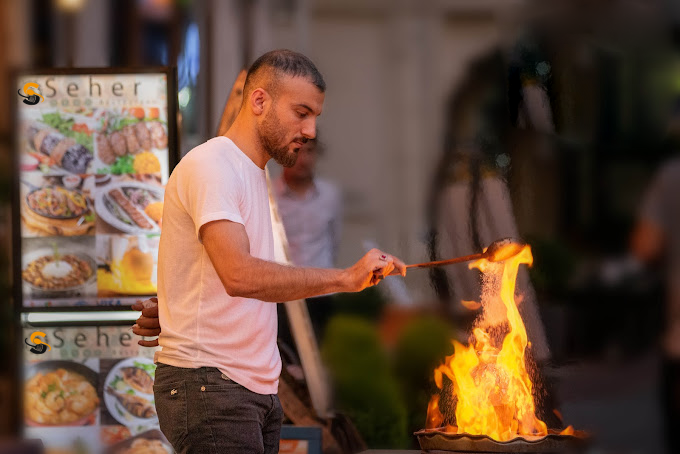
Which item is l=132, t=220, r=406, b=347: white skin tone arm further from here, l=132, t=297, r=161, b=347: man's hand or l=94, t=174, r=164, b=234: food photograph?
l=94, t=174, r=164, b=234: food photograph

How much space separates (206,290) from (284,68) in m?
0.60

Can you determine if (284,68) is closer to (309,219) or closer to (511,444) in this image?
(511,444)

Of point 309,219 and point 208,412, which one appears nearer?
point 208,412

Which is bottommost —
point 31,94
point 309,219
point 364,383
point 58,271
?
point 364,383

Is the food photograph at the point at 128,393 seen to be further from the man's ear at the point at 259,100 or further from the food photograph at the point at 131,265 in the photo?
the man's ear at the point at 259,100

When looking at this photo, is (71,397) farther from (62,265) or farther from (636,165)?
(636,165)

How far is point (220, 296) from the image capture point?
2385mm

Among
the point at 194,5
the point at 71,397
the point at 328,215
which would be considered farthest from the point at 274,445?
the point at 194,5

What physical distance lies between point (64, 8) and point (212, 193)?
1.52 meters

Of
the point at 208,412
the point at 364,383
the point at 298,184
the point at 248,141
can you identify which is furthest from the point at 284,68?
the point at 364,383

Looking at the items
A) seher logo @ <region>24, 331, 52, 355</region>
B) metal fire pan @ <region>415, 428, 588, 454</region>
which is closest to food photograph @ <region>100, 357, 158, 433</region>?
seher logo @ <region>24, 331, 52, 355</region>

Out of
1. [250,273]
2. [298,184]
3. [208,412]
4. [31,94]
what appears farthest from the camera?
[298,184]

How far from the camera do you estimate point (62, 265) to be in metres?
3.56

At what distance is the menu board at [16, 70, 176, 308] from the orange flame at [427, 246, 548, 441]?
1109mm
